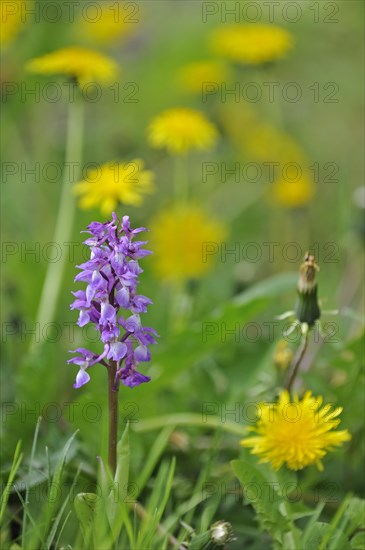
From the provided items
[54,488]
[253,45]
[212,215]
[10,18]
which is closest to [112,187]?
[54,488]

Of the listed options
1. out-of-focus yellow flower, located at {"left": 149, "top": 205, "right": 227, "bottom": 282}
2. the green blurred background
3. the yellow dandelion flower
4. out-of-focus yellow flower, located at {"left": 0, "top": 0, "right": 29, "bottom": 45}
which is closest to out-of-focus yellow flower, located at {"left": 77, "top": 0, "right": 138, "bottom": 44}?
the green blurred background

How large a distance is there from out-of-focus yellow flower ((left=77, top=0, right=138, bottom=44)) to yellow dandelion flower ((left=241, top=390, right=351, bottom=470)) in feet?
7.72

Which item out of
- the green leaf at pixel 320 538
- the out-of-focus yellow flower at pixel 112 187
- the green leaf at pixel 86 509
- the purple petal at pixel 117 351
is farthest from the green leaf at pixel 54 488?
the out-of-focus yellow flower at pixel 112 187

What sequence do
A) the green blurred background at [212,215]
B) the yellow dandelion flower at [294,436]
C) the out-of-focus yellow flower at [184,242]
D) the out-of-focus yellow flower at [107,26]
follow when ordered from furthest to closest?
the out-of-focus yellow flower at [107,26]
the out-of-focus yellow flower at [184,242]
the green blurred background at [212,215]
the yellow dandelion flower at [294,436]

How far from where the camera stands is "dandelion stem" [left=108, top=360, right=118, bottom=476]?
120 cm

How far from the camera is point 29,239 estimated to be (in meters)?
2.54

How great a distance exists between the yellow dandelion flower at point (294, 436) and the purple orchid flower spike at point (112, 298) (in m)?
0.32

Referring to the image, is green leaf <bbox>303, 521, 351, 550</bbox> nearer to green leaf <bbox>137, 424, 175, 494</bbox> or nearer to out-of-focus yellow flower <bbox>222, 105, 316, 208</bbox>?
green leaf <bbox>137, 424, 175, 494</bbox>

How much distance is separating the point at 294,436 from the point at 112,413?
1.10ft

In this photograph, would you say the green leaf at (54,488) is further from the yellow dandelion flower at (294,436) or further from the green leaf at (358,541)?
the green leaf at (358,541)

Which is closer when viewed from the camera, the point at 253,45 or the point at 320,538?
the point at 320,538

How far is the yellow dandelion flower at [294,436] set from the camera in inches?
53.2

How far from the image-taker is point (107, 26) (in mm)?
3432

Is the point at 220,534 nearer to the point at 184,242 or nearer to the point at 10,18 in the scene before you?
the point at 184,242
